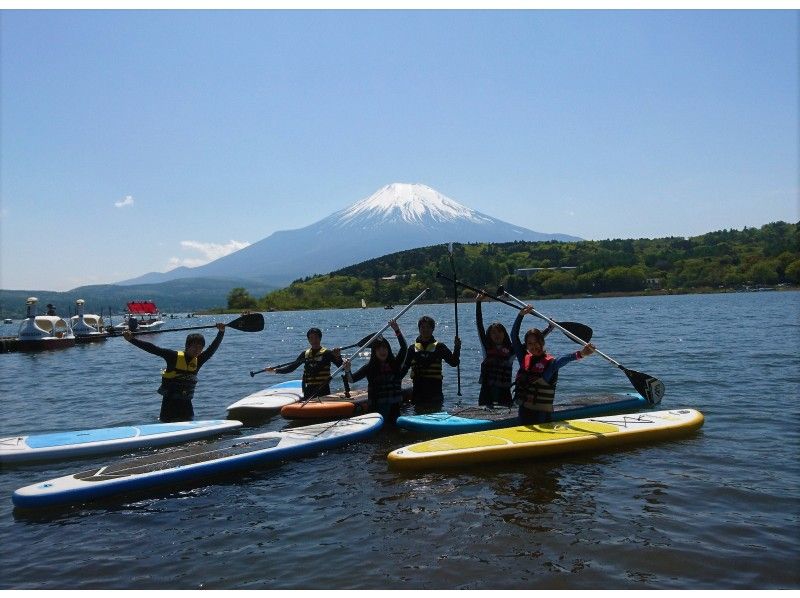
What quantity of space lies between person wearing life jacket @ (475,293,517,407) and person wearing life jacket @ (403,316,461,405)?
501 millimetres

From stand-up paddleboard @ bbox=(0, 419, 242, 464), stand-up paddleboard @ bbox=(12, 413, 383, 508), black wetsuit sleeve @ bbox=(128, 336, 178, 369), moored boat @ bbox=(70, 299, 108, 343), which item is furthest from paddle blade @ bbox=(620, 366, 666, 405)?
moored boat @ bbox=(70, 299, 108, 343)

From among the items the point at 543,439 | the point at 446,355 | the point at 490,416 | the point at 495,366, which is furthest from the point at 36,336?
the point at 543,439

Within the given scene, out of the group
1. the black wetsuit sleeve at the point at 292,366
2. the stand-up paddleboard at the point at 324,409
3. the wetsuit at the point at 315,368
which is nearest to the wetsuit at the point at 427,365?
the stand-up paddleboard at the point at 324,409

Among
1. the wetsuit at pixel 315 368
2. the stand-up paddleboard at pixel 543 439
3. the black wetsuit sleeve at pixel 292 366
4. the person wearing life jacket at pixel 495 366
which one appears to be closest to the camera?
the stand-up paddleboard at pixel 543 439

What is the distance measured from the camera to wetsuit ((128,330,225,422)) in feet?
30.9

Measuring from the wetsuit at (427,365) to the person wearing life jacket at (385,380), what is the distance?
290 millimetres

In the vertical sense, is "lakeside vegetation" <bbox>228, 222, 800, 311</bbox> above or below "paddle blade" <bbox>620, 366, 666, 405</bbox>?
above

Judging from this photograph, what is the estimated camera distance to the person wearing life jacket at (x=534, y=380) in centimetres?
852

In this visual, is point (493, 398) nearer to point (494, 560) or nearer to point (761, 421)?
point (761, 421)

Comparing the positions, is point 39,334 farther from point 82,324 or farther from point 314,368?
point 314,368

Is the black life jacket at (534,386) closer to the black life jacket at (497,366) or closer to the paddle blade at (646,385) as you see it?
the black life jacket at (497,366)

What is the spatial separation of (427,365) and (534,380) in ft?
8.47

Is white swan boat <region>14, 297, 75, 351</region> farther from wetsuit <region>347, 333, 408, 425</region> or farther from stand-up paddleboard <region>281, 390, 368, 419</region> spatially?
wetsuit <region>347, 333, 408, 425</region>

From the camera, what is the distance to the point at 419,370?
10969 mm
